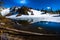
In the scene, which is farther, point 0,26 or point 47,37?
point 0,26

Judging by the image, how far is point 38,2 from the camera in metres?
2.11

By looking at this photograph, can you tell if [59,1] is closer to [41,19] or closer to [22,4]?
[41,19]

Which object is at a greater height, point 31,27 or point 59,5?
point 59,5

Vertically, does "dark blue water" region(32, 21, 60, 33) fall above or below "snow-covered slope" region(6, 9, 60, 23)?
below

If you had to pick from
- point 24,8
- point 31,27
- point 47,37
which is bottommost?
point 47,37

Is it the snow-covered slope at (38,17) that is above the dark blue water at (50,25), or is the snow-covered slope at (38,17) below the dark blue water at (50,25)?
above

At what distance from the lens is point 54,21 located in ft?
6.67

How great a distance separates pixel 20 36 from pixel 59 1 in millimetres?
739

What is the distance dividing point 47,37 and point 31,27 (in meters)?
0.27

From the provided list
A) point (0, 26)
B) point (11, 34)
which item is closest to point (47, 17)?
point (11, 34)

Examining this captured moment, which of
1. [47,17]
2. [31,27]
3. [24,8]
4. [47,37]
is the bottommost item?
[47,37]

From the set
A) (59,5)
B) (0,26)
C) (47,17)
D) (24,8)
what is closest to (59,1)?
(59,5)

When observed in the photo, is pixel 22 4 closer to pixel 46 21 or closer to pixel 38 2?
pixel 38 2

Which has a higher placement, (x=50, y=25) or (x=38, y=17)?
(x=38, y=17)
